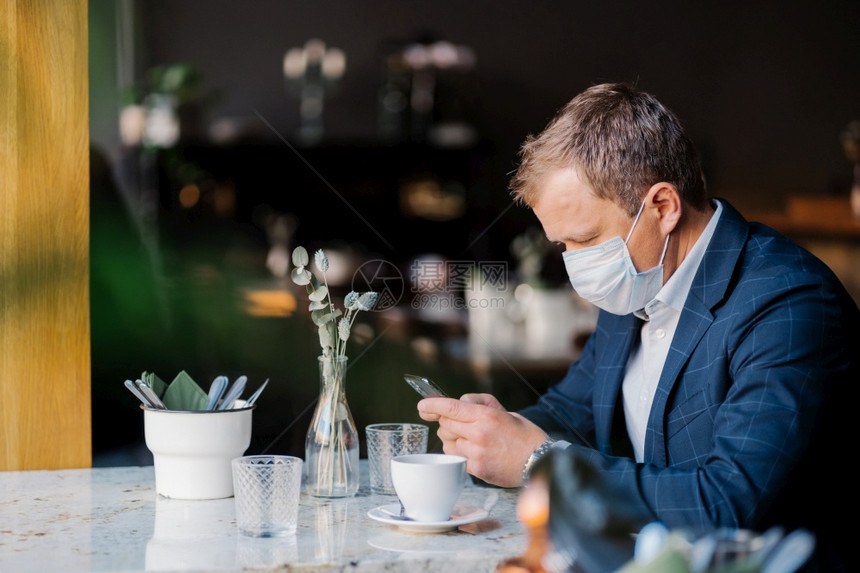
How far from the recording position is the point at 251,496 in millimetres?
1273

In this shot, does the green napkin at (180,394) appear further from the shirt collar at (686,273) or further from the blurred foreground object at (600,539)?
the blurred foreground object at (600,539)

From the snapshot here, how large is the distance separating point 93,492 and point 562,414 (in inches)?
33.6

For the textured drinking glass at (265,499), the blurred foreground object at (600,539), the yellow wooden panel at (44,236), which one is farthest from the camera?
the yellow wooden panel at (44,236)

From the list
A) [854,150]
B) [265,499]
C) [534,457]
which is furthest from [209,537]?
[854,150]

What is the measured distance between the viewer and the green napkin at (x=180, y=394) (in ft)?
5.18

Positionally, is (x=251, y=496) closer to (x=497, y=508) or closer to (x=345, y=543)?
(x=345, y=543)

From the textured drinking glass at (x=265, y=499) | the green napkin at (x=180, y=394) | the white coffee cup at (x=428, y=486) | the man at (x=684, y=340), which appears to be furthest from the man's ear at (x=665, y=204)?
the green napkin at (x=180, y=394)

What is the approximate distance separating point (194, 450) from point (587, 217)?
717 millimetres

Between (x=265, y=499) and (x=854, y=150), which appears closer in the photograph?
(x=265, y=499)

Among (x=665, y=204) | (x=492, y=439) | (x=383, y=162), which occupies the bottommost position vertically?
(x=492, y=439)

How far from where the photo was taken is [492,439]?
4.46ft

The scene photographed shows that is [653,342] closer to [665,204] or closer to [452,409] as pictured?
[665,204]

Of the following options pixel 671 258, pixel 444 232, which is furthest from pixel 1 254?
pixel 671 258

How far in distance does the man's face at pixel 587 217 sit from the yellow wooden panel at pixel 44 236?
0.87 meters
